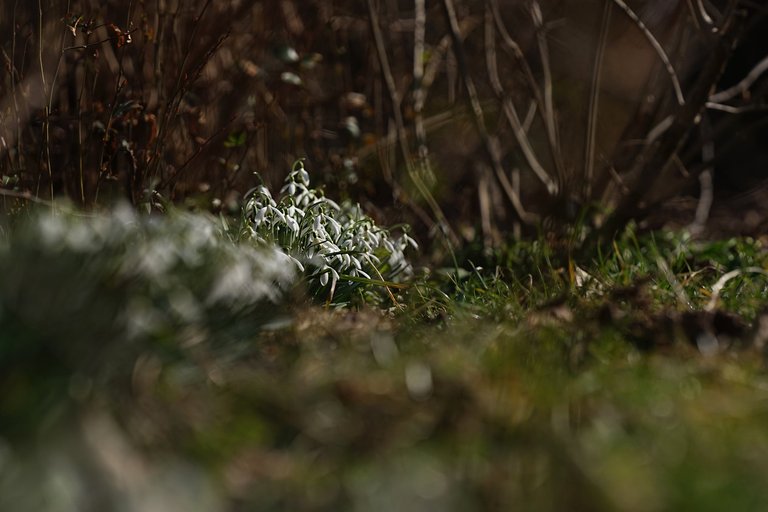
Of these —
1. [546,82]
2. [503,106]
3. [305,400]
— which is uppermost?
[305,400]

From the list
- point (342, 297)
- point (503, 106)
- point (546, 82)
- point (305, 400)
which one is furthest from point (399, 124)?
point (305, 400)

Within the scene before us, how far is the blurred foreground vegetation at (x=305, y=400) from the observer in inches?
55.3

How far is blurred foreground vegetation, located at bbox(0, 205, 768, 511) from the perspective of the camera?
1404 millimetres

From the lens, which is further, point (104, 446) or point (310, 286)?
point (310, 286)

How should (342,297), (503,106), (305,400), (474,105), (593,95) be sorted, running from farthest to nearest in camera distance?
(503,106)
(474,105)
(593,95)
(342,297)
(305,400)

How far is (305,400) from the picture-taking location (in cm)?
166

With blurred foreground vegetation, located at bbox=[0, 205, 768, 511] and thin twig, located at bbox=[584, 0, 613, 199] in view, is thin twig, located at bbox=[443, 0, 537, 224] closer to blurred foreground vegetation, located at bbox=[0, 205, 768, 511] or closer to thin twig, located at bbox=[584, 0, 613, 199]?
thin twig, located at bbox=[584, 0, 613, 199]

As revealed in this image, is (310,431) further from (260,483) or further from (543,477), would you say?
(543,477)

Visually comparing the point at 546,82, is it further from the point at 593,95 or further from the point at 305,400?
the point at 305,400

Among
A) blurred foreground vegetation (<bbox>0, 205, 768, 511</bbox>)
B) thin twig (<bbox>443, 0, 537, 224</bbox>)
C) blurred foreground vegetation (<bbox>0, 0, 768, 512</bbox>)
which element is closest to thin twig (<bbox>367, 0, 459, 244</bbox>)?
blurred foreground vegetation (<bbox>0, 0, 768, 512</bbox>)

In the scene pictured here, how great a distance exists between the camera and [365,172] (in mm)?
4770

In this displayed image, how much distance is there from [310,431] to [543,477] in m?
0.41

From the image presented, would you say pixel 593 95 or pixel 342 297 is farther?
pixel 593 95

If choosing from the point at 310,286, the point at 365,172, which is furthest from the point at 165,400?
the point at 365,172
